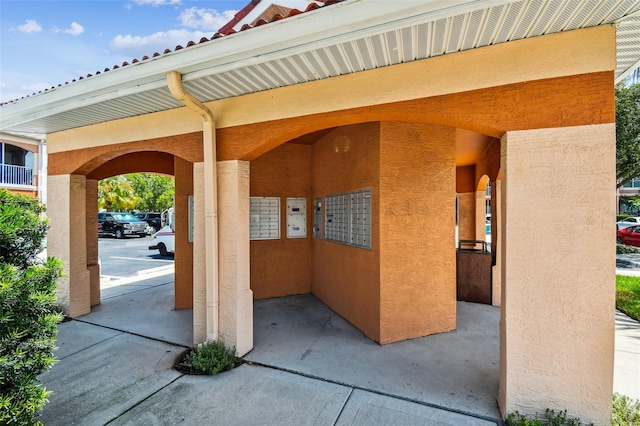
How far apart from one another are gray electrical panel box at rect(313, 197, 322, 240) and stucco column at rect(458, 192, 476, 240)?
166 inches

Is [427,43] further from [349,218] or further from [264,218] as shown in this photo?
[264,218]

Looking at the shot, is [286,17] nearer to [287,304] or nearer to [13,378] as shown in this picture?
[13,378]

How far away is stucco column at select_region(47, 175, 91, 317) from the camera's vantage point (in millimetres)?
5684

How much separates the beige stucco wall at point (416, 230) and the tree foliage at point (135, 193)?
25343 mm

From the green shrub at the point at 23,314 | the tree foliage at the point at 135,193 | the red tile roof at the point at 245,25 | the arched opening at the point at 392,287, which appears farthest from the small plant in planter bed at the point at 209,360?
the tree foliage at the point at 135,193

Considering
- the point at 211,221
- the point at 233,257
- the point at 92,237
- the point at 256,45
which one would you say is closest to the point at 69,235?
the point at 92,237

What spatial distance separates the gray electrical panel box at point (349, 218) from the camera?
15.7ft

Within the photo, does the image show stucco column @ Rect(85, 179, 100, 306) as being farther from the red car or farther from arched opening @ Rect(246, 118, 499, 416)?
the red car

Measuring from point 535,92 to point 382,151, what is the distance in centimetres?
197

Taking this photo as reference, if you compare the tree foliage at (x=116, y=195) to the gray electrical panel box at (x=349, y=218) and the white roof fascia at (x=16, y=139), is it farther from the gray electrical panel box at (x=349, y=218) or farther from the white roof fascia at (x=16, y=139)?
the gray electrical panel box at (x=349, y=218)

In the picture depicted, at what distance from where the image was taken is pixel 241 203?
4227mm

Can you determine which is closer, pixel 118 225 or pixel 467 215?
pixel 467 215

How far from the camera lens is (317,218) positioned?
6926 millimetres

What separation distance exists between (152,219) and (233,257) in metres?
23.9
